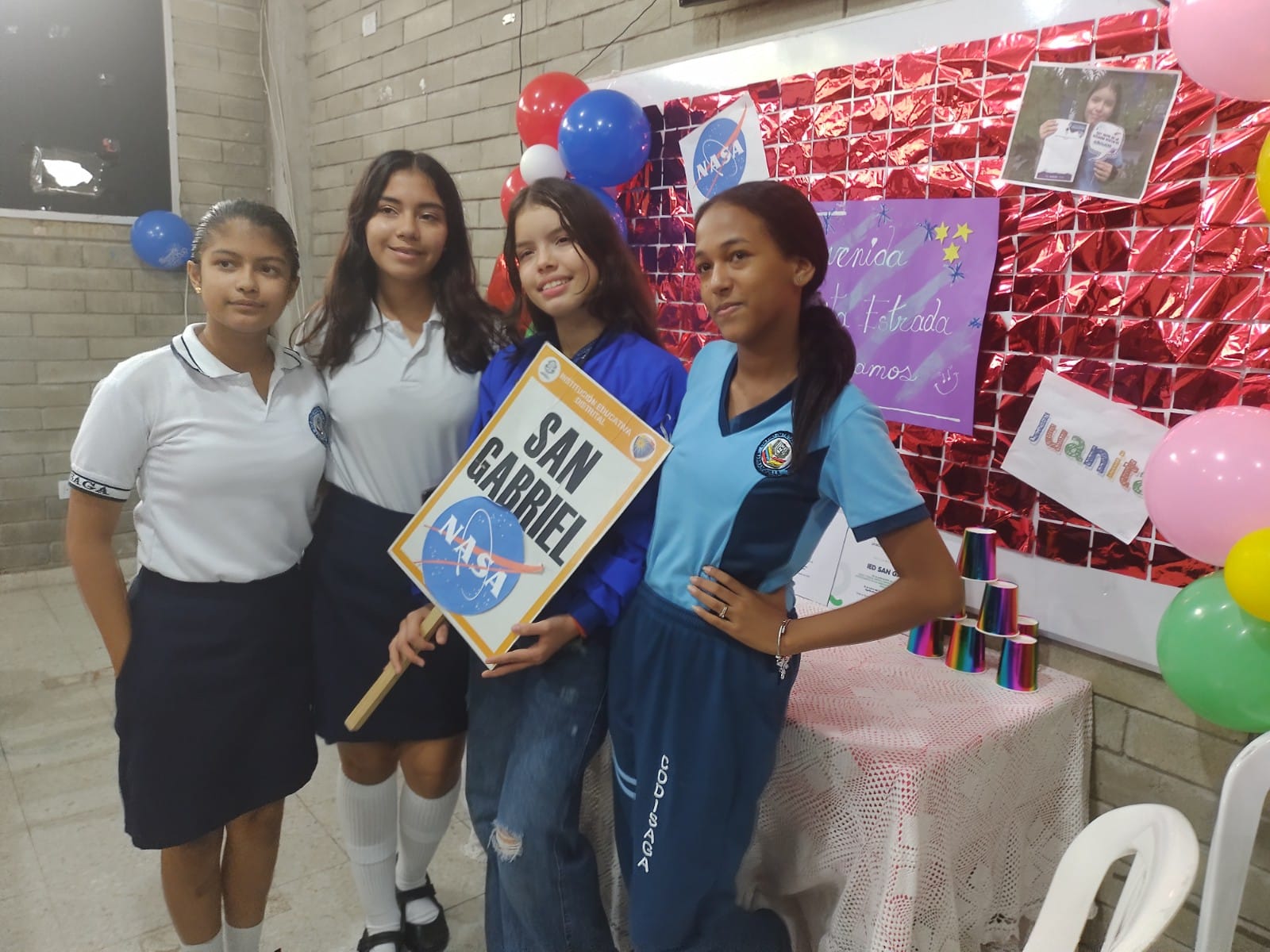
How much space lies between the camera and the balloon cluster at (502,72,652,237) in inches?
90.0

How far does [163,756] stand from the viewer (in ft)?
4.54

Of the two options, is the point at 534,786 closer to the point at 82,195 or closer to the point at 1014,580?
the point at 1014,580

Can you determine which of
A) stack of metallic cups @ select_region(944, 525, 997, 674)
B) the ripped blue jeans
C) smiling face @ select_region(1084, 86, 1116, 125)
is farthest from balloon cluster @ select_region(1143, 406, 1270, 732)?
the ripped blue jeans

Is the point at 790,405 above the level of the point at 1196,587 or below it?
above

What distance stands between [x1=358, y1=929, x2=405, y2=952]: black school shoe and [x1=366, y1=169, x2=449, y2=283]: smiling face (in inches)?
52.2

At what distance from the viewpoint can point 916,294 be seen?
183 cm

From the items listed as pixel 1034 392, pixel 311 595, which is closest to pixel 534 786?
pixel 311 595

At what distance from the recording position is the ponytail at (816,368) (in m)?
1.11

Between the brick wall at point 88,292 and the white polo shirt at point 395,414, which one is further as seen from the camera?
the brick wall at point 88,292

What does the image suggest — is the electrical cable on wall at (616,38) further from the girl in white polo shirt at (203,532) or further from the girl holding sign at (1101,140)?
the girl in white polo shirt at (203,532)

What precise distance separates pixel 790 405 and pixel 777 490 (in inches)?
4.5

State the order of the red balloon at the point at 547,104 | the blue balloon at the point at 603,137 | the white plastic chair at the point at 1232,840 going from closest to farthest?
the white plastic chair at the point at 1232,840 < the blue balloon at the point at 603,137 < the red balloon at the point at 547,104

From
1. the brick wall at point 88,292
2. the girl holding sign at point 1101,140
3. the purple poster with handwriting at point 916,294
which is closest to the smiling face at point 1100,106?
the girl holding sign at point 1101,140

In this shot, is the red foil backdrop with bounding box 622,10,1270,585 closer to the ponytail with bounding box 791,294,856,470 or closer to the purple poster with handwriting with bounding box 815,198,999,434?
the purple poster with handwriting with bounding box 815,198,999,434
